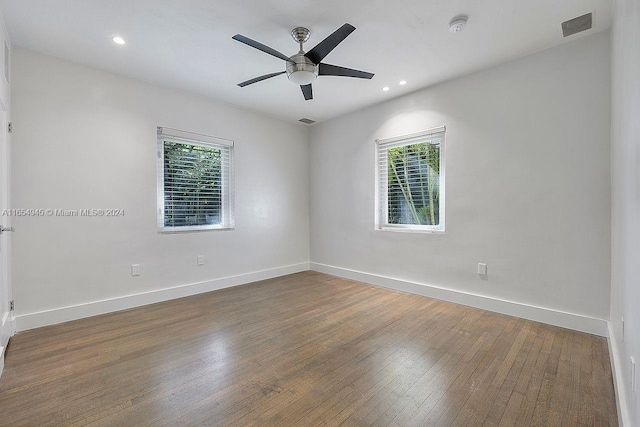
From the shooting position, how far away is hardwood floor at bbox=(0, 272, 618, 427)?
5.19ft

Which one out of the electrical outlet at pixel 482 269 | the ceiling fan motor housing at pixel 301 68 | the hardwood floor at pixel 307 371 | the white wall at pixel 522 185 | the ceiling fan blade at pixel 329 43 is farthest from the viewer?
the electrical outlet at pixel 482 269

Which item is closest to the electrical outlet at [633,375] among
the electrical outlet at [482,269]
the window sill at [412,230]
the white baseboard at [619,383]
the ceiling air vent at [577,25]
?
the white baseboard at [619,383]

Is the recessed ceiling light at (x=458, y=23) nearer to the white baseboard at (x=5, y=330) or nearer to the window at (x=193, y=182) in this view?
the window at (x=193, y=182)

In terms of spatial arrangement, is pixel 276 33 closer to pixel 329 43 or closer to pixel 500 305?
pixel 329 43

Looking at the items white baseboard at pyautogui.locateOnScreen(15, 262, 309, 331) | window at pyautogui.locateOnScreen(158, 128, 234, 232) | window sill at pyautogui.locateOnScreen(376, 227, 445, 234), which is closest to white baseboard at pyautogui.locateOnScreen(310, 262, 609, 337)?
window sill at pyautogui.locateOnScreen(376, 227, 445, 234)

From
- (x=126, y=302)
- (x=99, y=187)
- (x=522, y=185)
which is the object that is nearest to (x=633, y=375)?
(x=522, y=185)

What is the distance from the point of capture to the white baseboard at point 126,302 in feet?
9.06

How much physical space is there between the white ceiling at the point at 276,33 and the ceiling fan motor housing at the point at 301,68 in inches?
10.9

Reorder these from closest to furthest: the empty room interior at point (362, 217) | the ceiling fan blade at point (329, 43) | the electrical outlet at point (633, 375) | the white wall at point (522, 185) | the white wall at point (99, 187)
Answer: the electrical outlet at point (633, 375), the empty room interior at point (362, 217), the ceiling fan blade at point (329, 43), the white wall at point (522, 185), the white wall at point (99, 187)

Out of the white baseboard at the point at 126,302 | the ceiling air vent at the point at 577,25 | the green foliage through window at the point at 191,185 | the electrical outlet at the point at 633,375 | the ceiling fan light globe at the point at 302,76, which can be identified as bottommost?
the white baseboard at the point at 126,302

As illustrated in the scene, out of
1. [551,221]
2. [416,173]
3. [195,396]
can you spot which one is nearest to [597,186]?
[551,221]

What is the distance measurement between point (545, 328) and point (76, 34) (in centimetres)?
510

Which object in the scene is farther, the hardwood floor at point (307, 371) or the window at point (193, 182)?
the window at point (193, 182)

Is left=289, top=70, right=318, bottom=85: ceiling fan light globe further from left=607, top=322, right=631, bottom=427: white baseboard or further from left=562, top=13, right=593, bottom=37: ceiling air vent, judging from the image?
left=607, top=322, right=631, bottom=427: white baseboard
